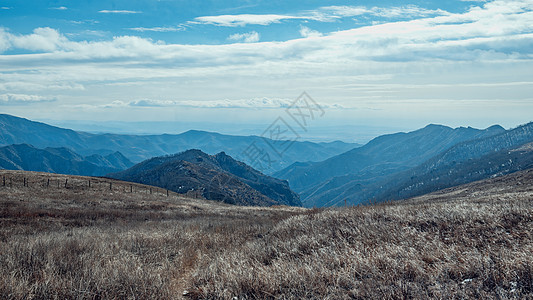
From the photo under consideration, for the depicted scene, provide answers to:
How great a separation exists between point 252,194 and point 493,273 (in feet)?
417

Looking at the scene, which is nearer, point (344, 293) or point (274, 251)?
point (344, 293)

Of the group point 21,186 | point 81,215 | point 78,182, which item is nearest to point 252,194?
point 78,182

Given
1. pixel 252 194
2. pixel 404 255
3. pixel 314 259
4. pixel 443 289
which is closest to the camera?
pixel 443 289

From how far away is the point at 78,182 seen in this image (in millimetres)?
45969

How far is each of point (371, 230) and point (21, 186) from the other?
131ft

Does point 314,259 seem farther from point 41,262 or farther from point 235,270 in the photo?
point 41,262

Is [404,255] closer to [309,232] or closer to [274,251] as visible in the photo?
[274,251]

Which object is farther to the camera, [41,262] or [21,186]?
[21,186]

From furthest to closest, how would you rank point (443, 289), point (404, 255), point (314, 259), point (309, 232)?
point (309, 232)
point (314, 259)
point (404, 255)
point (443, 289)

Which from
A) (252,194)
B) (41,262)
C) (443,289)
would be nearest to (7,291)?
(41,262)

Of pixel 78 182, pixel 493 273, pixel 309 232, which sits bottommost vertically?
pixel 78 182

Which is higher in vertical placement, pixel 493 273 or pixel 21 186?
pixel 493 273

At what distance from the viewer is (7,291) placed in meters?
5.27

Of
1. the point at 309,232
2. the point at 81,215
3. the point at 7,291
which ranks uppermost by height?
the point at 7,291
